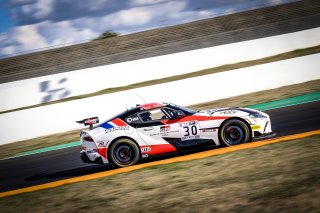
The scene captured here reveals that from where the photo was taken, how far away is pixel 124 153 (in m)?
8.87

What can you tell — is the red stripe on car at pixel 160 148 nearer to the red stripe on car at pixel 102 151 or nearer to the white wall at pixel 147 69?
the red stripe on car at pixel 102 151

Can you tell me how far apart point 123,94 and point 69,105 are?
7.57 ft

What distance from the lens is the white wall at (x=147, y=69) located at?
83.8ft

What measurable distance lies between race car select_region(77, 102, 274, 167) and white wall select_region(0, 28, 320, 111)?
1665 cm

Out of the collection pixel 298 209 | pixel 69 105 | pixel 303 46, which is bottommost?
pixel 298 209

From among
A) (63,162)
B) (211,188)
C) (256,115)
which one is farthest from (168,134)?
(63,162)

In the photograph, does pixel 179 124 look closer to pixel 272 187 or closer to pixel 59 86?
pixel 272 187

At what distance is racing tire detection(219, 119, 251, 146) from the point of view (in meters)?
8.65

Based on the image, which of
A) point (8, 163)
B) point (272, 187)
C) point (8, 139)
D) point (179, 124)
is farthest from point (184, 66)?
point (272, 187)

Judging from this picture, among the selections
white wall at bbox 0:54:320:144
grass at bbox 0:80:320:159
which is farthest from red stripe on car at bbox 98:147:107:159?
white wall at bbox 0:54:320:144

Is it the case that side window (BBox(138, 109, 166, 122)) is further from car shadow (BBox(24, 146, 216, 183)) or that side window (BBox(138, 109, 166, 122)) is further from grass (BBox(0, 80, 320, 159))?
grass (BBox(0, 80, 320, 159))

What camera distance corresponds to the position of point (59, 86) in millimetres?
26656

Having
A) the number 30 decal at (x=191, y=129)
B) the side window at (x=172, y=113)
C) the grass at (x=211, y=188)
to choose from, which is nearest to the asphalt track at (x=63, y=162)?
the grass at (x=211, y=188)

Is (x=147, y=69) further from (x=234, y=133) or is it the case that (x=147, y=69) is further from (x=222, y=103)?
(x=234, y=133)
